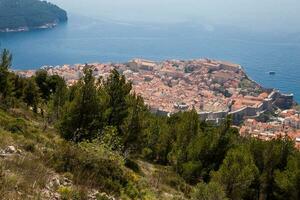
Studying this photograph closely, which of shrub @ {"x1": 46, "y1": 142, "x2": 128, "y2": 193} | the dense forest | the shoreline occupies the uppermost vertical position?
the shoreline

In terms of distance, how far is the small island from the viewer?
105m

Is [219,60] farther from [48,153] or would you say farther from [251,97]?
[48,153]

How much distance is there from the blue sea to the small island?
3.23 meters

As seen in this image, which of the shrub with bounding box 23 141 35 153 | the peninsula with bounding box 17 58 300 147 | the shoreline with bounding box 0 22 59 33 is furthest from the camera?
the shoreline with bounding box 0 22 59 33

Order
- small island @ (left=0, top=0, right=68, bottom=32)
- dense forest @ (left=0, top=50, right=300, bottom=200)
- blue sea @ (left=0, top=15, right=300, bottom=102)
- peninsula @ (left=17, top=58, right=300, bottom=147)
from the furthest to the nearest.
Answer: small island @ (left=0, top=0, right=68, bottom=32) → blue sea @ (left=0, top=15, right=300, bottom=102) → peninsula @ (left=17, top=58, right=300, bottom=147) → dense forest @ (left=0, top=50, right=300, bottom=200)

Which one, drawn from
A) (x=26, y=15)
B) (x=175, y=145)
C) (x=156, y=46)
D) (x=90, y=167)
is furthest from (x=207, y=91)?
(x=90, y=167)

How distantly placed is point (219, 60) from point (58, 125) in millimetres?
92333

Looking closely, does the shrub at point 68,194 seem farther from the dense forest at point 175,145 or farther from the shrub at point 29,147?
the dense forest at point 175,145

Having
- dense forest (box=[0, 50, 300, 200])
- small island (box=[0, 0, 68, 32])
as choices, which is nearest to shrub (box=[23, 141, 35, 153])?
dense forest (box=[0, 50, 300, 200])

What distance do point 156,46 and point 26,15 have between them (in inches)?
1435

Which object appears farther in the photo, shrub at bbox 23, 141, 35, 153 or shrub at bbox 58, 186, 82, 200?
shrub at bbox 23, 141, 35, 153

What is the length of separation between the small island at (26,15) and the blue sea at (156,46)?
10.6 feet

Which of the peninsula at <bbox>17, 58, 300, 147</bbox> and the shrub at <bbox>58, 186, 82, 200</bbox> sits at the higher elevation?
the shrub at <bbox>58, 186, 82, 200</bbox>

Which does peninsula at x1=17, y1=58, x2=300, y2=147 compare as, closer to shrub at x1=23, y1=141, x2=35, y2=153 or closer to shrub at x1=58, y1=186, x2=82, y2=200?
shrub at x1=23, y1=141, x2=35, y2=153
